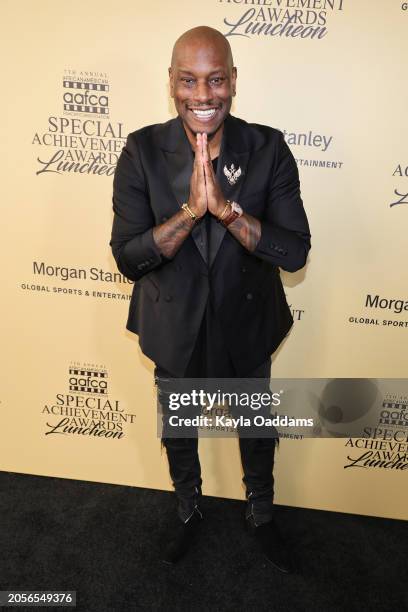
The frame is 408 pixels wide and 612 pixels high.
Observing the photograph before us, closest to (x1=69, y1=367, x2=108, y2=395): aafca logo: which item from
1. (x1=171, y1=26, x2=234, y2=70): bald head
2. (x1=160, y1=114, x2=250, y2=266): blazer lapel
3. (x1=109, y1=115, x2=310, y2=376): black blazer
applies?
(x1=109, y1=115, x2=310, y2=376): black blazer

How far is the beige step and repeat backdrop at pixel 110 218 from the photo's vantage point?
2020 mm

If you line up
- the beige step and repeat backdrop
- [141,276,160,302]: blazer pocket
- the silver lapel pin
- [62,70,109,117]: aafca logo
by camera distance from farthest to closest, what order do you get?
[62,70,109,117]: aafca logo < the beige step and repeat backdrop < [141,276,160,302]: blazer pocket < the silver lapel pin

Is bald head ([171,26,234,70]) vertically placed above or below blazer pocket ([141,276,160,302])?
above

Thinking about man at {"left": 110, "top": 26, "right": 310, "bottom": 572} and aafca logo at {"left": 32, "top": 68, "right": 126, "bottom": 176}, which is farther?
aafca logo at {"left": 32, "top": 68, "right": 126, "bottom": 176}

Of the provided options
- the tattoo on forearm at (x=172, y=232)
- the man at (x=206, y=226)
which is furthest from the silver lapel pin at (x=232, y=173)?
the tattoo on forearm at (x=172, y=232)

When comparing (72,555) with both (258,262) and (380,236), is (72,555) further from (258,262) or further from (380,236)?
(380,236)

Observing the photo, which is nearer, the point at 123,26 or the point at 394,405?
the point at 123,26

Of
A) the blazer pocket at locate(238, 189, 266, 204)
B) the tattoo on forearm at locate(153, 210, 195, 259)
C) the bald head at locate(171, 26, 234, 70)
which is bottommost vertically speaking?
the tattoo on forearm at locate(153, 210, 195, 259)

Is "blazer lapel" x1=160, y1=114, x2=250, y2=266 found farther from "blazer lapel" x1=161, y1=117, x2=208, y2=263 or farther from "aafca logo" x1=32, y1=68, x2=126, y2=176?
"aafca logo" x1=32, y1=68, x2=126, y2=176

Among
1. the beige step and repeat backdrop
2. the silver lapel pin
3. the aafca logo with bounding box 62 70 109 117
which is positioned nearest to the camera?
the silver lapel pin

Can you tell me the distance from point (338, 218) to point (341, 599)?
60.7 inches

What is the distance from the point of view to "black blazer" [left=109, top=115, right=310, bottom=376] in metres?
1.76

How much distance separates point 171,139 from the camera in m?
1.79

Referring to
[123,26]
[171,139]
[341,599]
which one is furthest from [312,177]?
[341,599]
